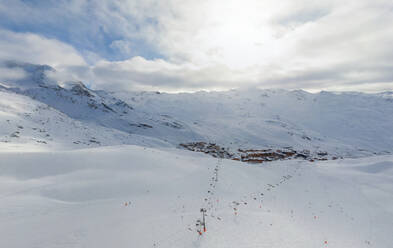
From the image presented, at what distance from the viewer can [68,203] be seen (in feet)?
35.7

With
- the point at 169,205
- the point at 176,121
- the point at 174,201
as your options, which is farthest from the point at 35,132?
the point at 176,121

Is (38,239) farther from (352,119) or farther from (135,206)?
(352,119)

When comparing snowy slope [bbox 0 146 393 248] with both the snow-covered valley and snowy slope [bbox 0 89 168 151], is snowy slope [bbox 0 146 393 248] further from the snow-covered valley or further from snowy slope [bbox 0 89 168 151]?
snowy slope [bbox 0 89 168 151]

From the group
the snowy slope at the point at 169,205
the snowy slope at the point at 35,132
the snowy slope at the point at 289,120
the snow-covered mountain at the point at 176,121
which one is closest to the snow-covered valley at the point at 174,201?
the snowy slope at the point at 169,205

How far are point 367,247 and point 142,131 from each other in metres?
61.3

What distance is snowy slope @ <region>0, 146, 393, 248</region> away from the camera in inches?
335

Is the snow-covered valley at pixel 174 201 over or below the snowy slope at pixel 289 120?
below

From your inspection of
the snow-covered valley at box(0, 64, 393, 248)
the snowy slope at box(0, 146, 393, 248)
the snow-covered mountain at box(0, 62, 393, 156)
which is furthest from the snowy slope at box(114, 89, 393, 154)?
the snowy slope at box(0, 146, 393, 248)

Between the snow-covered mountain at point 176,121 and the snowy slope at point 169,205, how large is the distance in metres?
12.3

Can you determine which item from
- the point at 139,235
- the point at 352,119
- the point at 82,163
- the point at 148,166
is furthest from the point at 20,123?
the point at 352,119

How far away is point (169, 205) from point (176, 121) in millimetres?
78956

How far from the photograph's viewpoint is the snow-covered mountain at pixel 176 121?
36094 millimetres

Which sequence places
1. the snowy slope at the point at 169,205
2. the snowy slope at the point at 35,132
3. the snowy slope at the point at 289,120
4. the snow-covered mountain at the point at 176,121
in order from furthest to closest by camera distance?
1. the snowy slope at the point at 289,120
2. the snow-covered mountain at the point at 176,121
3. the snowy slope at the point at 35,132
4. the snowy slope at the point at 169,205

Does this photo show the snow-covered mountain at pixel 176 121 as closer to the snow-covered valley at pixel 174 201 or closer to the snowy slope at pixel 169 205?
the snow-covered valley at pixel 174 201
